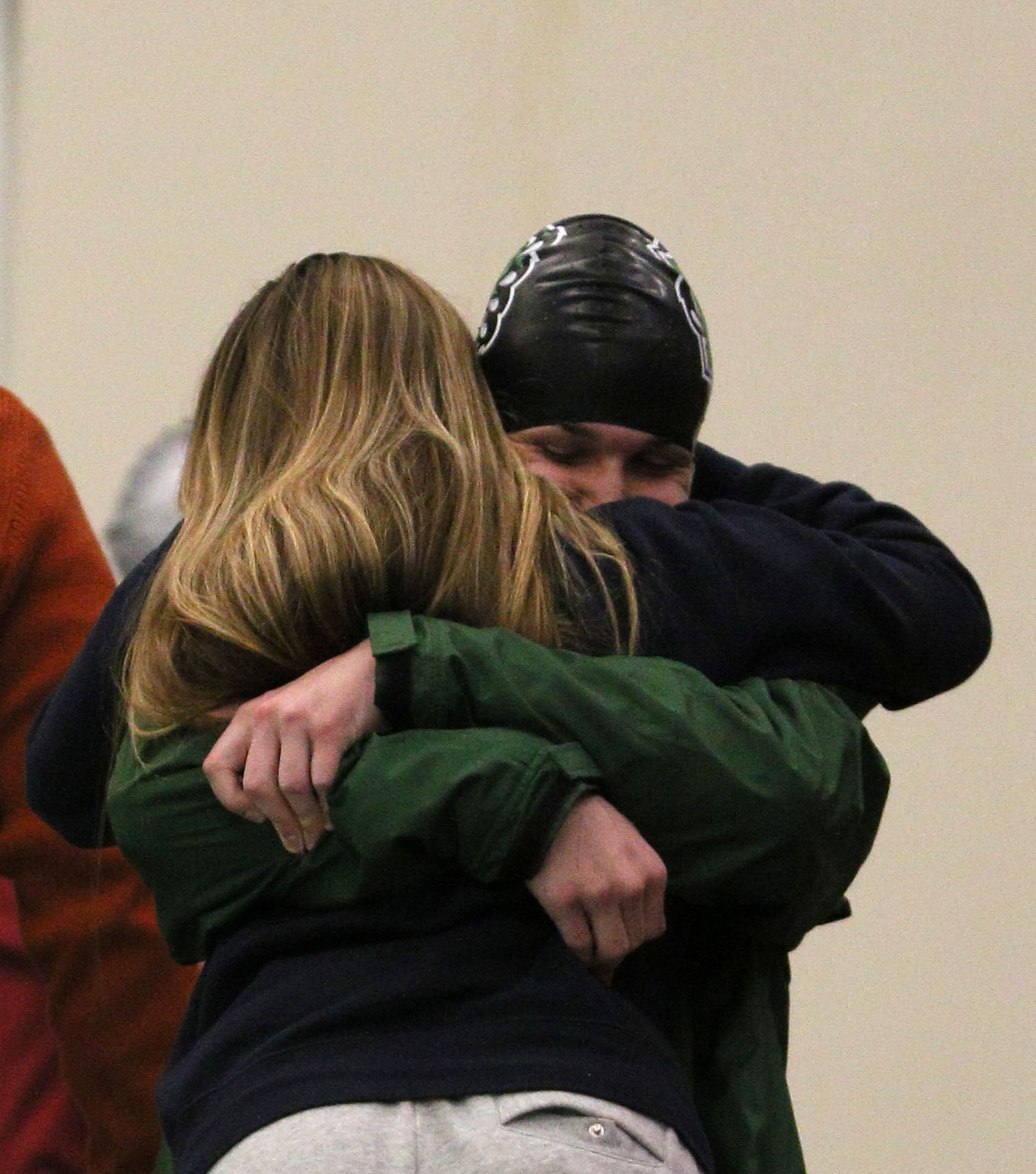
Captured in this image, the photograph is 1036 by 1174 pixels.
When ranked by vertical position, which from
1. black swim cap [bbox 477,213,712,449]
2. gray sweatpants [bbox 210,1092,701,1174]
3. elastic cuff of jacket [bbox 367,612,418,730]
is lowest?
gray sweatpants [bbox 210,1092,701,1174]

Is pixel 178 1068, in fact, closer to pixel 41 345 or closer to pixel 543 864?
pixel 543 864

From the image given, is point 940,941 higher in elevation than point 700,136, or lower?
lower

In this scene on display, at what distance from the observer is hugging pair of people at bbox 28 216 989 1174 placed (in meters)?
0.84

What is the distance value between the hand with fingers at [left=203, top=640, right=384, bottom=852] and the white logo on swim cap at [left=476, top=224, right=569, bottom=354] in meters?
0.40

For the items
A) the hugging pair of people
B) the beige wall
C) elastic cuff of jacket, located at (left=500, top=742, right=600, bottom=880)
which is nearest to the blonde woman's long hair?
the hugging pair of people

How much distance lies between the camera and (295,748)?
2.92 ft

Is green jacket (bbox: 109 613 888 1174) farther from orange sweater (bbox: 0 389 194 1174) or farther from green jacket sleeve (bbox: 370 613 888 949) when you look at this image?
orange sweater (bbox: 0 389 194 1174)

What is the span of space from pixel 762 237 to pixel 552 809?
6.36 ft

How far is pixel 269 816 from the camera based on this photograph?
900 millimetres

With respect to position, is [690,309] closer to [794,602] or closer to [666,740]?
[794,602]

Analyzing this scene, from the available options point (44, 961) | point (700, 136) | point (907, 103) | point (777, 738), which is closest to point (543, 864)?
point (777, 738)

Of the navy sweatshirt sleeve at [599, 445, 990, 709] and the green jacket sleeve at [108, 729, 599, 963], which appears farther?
the navy sweatshirt sleeve at [599, 445, 990, 709]

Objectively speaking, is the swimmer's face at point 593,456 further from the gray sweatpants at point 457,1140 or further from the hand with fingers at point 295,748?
the gray sweatpants at point 457,1140

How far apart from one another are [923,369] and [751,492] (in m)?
1.24
